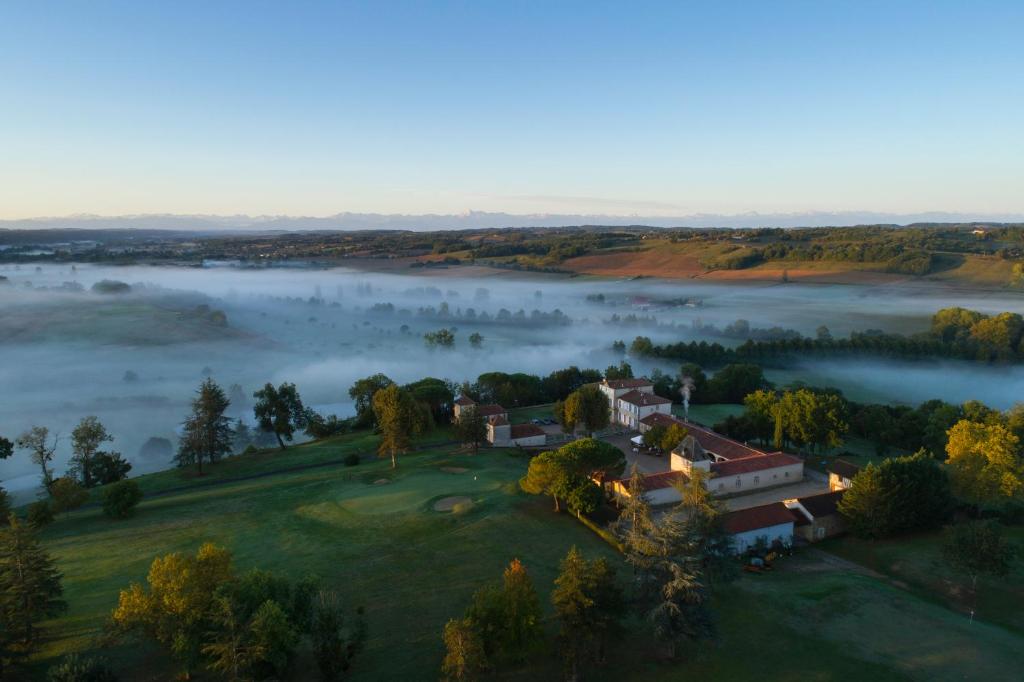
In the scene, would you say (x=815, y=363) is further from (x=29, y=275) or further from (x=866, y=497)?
(x=29, y=275)

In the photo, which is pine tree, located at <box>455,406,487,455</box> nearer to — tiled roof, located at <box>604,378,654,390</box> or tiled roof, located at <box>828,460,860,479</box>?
tiled roof, located at <box>604,378,654,390</box>

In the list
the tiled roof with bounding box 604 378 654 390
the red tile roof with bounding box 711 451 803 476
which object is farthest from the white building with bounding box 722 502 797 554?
the tiled roof with bounding box 604 378 654 390

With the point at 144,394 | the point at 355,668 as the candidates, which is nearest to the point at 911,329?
the point at 355,668

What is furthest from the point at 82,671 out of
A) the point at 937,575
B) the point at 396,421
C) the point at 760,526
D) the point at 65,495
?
the point at 937,575

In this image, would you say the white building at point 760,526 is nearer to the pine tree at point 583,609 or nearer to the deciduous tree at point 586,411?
the pine tree at point 583,609

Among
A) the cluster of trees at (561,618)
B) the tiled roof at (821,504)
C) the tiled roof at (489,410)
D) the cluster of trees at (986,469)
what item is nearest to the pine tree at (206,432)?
the tiled roof at (489,410)
